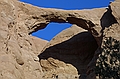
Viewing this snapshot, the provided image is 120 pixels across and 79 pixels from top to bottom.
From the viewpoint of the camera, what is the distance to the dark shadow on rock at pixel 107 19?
22331mm

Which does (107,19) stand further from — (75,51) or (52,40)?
(52,40)

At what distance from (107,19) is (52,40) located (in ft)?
25.5

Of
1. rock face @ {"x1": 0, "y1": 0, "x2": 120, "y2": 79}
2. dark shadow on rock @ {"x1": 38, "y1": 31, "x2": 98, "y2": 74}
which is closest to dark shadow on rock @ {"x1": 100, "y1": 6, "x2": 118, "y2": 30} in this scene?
rock face @ {"x1": 0, "y1": 0, "x2": 120, "y2": 79}

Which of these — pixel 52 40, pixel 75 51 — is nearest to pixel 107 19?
pixel 75 51

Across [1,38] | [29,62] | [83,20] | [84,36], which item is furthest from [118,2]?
[1,38]

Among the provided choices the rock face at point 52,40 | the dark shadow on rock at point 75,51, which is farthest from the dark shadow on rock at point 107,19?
the dark shadow on rock at point 75,51

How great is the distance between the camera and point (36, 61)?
67.6ft

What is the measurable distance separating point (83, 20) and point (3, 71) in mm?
10995

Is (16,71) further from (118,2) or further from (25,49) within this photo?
(118,2)

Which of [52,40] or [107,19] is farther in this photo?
[52,40]

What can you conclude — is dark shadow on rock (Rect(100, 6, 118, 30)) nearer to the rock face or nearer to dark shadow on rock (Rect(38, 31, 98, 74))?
the rock face

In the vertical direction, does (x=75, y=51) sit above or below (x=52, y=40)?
below

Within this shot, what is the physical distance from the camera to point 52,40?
2905cm

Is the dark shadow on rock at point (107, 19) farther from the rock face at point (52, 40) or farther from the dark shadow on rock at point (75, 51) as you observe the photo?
the dark shadow on rock at point (75, 51)
